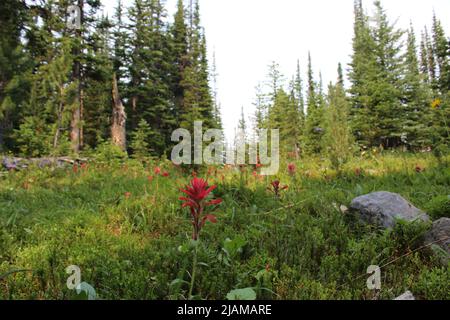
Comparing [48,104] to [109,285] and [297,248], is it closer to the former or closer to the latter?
[109,285]

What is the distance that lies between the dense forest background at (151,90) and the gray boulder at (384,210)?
3.20m

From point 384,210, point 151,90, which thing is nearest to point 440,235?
point 384,210

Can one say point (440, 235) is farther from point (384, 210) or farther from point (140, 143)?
point (140, 143)

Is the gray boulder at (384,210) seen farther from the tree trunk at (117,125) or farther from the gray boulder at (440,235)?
the tree trunk at (117,125)

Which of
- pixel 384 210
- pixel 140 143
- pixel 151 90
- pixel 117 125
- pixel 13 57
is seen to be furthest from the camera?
pixel 151 90

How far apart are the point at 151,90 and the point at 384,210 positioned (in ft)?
80.9

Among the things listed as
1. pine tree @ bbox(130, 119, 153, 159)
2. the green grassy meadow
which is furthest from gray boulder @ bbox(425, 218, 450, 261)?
pine tree @ bbox(130, 119, 153, 159)

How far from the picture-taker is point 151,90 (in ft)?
82.3

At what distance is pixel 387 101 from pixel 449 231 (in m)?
15.2

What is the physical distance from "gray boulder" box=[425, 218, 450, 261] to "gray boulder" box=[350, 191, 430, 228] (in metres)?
0.22

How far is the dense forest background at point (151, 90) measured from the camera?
396 inches

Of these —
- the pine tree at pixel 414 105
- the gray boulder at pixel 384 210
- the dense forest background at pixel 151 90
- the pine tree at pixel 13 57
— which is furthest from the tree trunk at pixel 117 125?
the pine tree at pixel 414 105

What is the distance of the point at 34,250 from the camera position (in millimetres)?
2869

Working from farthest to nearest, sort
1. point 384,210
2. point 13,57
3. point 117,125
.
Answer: point 117,125, point 13,57, point 384,210
